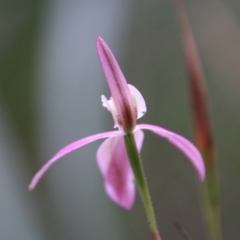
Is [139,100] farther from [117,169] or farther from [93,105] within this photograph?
[93,105]

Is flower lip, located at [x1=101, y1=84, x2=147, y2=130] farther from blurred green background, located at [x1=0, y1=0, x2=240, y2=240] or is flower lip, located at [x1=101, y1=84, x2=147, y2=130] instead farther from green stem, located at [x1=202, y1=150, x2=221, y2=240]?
blurred green background, located at [x1=0, y1=0, x2=240, y2=240]

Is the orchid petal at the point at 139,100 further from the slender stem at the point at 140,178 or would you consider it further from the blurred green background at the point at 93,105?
the blurred green background at the point at 93,105

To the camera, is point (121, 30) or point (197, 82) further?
point (121, 30)

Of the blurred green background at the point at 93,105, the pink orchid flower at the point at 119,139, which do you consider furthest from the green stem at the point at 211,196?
the blurred green background at the point at 93,105

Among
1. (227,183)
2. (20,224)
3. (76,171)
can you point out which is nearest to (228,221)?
(227,183)

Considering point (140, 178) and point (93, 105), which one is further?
point (93, 105)

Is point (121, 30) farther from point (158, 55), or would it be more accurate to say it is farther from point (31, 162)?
point (31, 162)

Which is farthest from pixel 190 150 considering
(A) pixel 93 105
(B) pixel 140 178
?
(A) pixel 93 105
